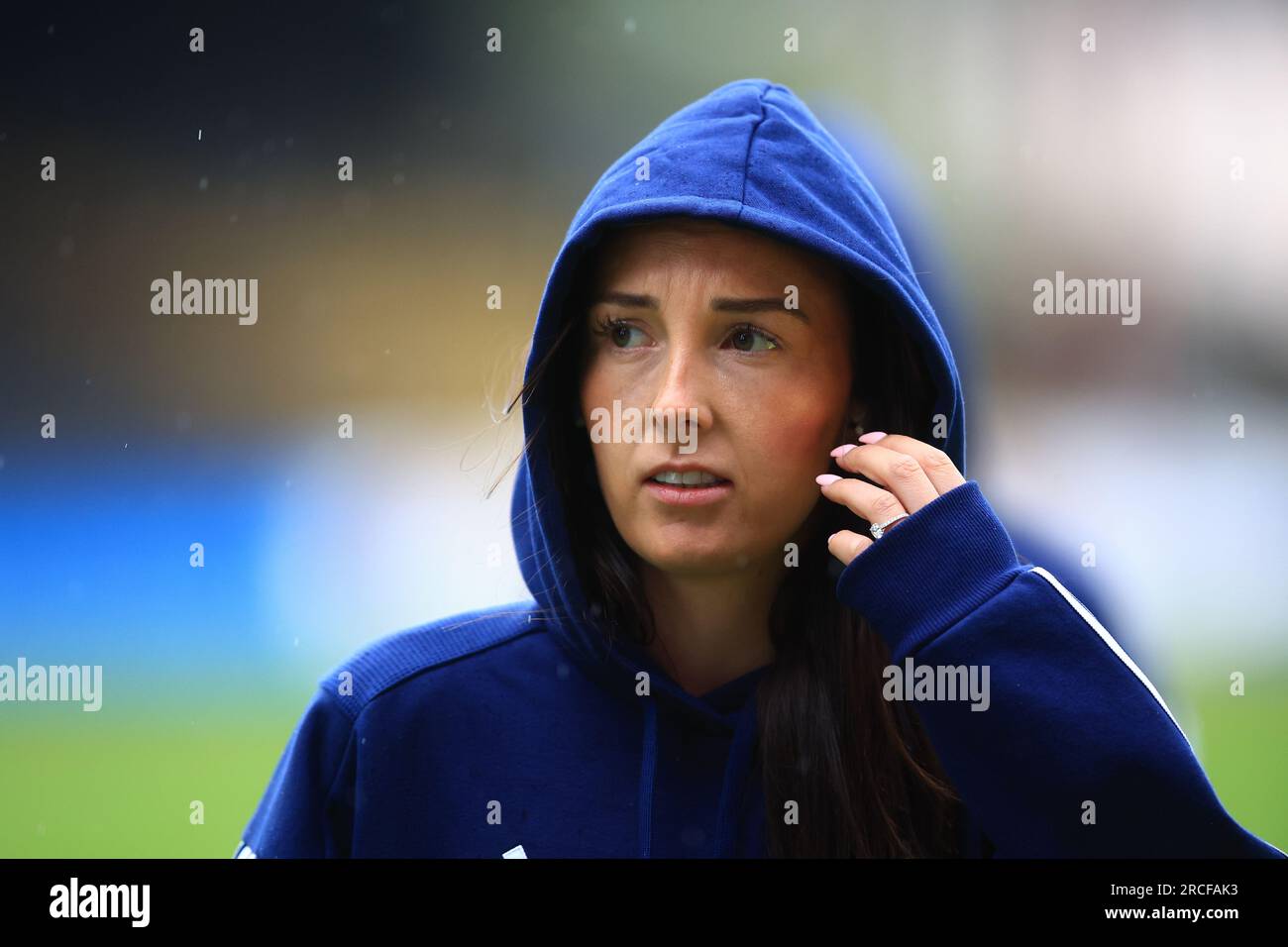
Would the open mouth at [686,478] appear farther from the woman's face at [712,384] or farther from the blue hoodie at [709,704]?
the blue hoodie at [709,704]

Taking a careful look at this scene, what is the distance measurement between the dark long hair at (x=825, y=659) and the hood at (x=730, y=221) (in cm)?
4

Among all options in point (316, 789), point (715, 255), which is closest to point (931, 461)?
point (715, 255)

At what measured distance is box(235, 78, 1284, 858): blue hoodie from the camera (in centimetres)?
160

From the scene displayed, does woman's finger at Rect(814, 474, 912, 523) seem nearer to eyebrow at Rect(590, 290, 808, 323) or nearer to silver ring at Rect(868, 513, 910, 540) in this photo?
silver ring at Rect(868, 513, 910, 540)

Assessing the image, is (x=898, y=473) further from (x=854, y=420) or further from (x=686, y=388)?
A: (x=686, y=388)

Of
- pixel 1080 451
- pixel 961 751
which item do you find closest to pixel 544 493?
pixel 961 751

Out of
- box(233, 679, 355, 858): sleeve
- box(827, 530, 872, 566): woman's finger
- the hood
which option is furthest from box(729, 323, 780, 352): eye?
box(233, 679, 355, 858): sleeve

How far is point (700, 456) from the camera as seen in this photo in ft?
5.74

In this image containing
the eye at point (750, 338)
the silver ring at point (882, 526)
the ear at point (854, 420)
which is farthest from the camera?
the ear at point (854, 420)

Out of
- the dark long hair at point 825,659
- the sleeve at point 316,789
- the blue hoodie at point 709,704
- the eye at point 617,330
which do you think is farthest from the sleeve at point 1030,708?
the sleeve at point 316,789

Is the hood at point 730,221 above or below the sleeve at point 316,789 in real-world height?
above

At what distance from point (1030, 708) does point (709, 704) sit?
0.54m

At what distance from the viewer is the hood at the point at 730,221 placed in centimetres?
179

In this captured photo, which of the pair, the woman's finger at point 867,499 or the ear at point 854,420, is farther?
the ear at point 854,420
